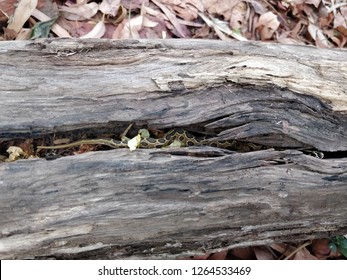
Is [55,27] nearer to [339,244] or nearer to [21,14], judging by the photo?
[21,14]

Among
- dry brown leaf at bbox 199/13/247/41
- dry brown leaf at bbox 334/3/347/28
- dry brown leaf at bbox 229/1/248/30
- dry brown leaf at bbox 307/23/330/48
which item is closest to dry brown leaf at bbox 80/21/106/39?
dry brown leaf at bbox 199/13/247/41

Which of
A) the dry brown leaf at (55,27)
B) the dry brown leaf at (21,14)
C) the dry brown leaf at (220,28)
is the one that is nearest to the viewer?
the dry brown leaf at (21,14)

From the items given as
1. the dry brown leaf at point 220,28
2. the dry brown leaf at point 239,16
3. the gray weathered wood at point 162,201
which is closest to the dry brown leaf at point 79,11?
the dry brown leaf at point 220,28

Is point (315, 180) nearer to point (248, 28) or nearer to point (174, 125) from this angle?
point (174, 125)

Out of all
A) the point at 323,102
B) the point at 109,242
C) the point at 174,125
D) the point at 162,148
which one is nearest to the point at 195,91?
the point at 174,125

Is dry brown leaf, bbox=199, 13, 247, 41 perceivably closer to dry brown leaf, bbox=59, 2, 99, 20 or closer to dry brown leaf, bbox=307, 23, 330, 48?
dry brown leaf, bbox=307, 23, 330, 48

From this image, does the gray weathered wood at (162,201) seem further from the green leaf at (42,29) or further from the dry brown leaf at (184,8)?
the dry brown leaf at (184,8)
